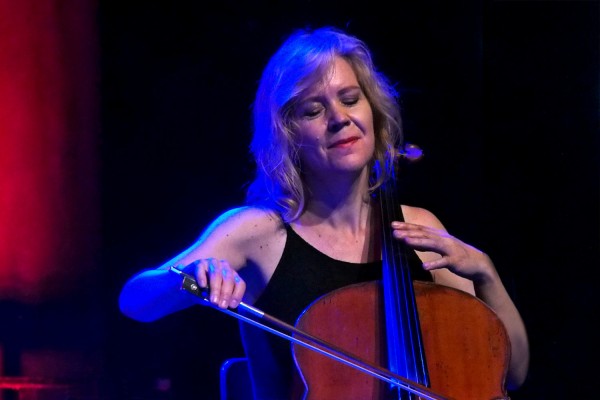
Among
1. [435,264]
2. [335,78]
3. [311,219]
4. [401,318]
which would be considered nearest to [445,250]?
[435,264]

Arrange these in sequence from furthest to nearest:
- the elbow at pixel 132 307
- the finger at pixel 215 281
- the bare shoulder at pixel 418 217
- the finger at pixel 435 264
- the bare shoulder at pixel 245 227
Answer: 1. the bare shoulder at pixel 418 217
2. the bare shoulder at pixel 245 227
3. the elbow at pixel 132 307
4. the finger at pixel 435 264
5. the finger at pixel 215 281

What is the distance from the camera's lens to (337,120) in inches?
59.2

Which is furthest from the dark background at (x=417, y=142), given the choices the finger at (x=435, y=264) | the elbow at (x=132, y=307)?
the finger at (x=435, y=264)

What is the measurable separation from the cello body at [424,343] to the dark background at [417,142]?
0.70 meters

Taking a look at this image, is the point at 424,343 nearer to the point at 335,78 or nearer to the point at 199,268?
the point at 199,268

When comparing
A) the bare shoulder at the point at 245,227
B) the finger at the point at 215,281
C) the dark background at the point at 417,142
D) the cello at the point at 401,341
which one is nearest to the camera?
the finger at the point at 215,281

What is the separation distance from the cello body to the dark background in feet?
2.29

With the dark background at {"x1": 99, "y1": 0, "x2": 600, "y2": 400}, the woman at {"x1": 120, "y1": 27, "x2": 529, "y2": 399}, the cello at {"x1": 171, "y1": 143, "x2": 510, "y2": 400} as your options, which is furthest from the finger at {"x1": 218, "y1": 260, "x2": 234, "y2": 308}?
the dark background at {"x1": 99, "y1": 0, "x2": 600, "y2": 400}

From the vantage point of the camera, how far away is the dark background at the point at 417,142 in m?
1.96

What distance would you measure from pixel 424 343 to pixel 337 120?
48 cm

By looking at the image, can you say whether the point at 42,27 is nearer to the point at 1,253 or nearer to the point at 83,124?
the point at 83,124

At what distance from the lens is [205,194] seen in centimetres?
201

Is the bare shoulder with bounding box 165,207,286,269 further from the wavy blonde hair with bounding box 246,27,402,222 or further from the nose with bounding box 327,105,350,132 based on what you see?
the nose with bounding box 327,105,350,132

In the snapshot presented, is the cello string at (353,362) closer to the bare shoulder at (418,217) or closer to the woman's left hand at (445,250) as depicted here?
the woman's left hand at (445,250)
